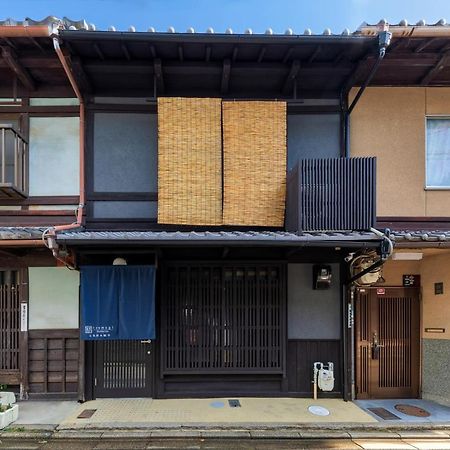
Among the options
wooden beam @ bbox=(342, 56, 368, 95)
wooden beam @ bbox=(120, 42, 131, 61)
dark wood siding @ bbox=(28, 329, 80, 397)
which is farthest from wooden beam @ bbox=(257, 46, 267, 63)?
dark wood siding @ bbox=(28, 329, 80, 397)

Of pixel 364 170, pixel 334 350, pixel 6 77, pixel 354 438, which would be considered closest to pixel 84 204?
pixel 6 77

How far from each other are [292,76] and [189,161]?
9.35ft

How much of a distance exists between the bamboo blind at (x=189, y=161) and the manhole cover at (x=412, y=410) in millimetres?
5446

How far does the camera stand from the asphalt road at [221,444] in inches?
227

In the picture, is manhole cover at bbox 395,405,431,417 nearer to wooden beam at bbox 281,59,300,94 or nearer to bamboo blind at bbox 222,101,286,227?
bamboo blind at bbox 222,101,286,227

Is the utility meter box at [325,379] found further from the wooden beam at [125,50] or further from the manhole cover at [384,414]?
the wooden beam at [125,50]

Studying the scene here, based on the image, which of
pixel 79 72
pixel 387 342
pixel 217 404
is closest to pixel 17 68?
pixel 79 72

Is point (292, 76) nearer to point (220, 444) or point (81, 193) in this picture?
point (81, 193)

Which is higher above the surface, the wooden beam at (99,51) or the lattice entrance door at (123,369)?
the wooden beam at (99,51)

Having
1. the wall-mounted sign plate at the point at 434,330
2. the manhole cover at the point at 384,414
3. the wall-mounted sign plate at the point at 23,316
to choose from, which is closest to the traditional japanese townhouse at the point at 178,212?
the wall-mounted sign plate at the point at 23,316

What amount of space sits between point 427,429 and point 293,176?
17.5 ft

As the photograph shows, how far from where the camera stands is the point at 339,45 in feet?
23.0

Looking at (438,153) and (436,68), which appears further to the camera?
(438,153)

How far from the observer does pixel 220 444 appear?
586cm
